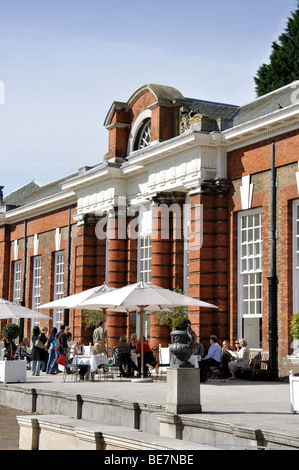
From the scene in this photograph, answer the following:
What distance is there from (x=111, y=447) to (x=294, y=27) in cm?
3713

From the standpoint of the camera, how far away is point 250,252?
23484 mm

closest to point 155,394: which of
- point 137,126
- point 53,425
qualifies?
point 53,425

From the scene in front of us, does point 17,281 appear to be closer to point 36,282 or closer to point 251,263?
point 36,282

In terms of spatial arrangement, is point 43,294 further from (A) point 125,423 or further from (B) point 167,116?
(A) point 125,423

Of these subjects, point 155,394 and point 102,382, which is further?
point 102,382

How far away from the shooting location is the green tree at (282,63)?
41.3 m

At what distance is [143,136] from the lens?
2928 cm

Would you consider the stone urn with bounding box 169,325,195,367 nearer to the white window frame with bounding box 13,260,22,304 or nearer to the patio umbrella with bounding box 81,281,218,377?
the patio umbrella with bounding box 81,281,218,377

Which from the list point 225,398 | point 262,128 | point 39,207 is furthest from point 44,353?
point 39,207

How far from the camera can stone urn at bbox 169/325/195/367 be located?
1275cm

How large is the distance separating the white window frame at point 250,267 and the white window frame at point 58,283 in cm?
1427

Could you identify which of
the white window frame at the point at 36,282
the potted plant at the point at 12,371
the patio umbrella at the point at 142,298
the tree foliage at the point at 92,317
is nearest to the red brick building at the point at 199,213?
the tree foliage at the point at 92,317

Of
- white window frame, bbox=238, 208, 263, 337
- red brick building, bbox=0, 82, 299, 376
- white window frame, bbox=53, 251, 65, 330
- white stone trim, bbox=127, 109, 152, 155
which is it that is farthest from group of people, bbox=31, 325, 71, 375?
white window frame, bbox=53, 251, 65, 330
